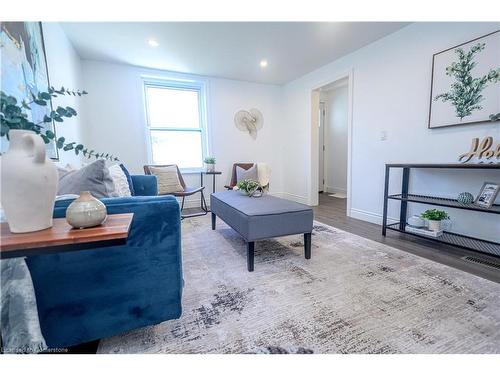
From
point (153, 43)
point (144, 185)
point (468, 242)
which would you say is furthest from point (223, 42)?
point (468, 242)

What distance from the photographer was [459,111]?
220cm

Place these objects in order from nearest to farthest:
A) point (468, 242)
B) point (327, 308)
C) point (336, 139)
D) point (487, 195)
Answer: point (327, 308) < point (487, 195) < point (468, 242) < point (336, 139)

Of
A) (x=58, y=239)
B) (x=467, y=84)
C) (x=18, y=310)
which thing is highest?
(x=467, y=84)

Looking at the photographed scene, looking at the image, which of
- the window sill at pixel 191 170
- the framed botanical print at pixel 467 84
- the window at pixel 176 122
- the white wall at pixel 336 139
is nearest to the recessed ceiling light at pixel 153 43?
the window at pixel 176 122

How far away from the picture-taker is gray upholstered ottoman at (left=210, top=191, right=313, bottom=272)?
1.78 meters

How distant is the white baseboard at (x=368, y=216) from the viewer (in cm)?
292

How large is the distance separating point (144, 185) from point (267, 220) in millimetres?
1401

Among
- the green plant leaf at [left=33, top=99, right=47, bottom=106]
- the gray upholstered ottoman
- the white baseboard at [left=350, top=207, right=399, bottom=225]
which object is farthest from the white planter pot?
the green plant leaf at [left=33, top=99, right=47, bottom=106]

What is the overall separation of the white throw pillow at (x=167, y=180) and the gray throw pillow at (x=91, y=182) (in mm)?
2200

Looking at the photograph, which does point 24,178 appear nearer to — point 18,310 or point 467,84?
point 18,310

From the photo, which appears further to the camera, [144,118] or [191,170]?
[191,170]

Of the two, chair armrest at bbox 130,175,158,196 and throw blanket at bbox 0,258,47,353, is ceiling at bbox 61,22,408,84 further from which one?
throw blanket at bbox 0,258,47,353

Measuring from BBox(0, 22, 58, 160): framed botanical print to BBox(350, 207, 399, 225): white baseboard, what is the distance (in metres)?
3.33

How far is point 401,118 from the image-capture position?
8.84 feet
